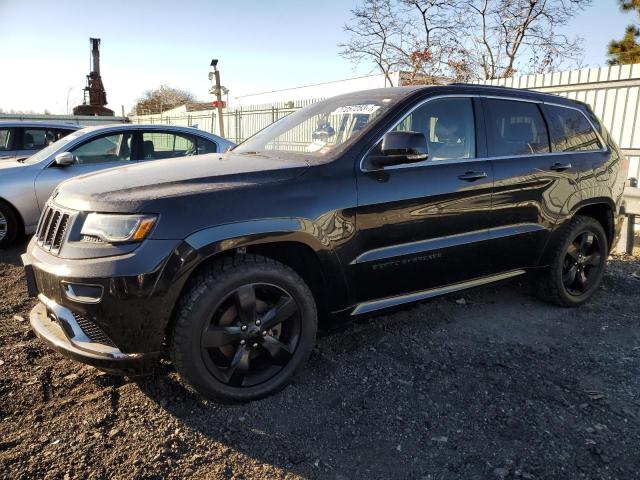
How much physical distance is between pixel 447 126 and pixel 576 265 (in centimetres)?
187

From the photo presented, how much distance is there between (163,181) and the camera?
8.50 feet

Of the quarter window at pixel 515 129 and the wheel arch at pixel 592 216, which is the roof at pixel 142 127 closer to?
the quarter window at pixel 515 129

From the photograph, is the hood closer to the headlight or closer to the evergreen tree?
the headlight

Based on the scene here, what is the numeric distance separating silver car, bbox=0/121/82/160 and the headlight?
611 cm

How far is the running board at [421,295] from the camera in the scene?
301 centimetres

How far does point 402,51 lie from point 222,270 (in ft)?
52.9

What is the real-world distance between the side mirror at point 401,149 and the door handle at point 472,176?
1.53ft

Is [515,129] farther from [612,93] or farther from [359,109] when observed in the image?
[612,93]

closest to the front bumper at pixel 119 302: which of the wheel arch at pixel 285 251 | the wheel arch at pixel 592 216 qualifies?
the wheel arch at pixel 285 251

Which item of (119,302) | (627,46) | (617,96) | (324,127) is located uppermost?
(627,46)

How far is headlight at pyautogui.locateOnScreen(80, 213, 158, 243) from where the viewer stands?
7.58ft

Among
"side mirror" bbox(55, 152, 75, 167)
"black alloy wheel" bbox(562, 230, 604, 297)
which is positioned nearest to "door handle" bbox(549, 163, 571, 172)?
"black alloy wheel" bbox(562, 230, 604, 297)

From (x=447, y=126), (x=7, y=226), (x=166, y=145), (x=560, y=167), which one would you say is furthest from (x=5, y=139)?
(x=560, y=167)

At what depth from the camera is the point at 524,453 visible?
2.31m
